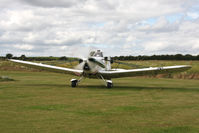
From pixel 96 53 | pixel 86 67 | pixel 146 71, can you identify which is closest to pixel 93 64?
pixel 86 67

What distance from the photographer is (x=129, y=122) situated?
6.52 metres

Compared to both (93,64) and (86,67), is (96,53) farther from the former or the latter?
(86,67)

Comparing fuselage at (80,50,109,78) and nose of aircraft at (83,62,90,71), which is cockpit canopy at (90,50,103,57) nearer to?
fuselage at (80,50,109,78)

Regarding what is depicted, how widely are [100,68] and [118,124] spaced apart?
453 inches

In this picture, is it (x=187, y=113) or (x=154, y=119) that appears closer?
(x=154, y=119)

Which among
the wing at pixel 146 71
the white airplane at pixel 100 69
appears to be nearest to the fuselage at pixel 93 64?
the white airplane at pixel 100 69

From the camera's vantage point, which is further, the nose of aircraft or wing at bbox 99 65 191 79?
wing at bbox 99 65 191 79

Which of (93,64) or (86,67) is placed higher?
(93,64)

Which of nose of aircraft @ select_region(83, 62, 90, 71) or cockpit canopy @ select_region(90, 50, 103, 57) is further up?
cockpit canopy @ select_region(90, 50, 103, 57)

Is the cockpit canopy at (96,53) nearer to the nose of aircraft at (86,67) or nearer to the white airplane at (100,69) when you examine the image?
the white airplane at (100,69)

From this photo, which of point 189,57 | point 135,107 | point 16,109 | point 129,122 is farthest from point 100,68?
point 189,57

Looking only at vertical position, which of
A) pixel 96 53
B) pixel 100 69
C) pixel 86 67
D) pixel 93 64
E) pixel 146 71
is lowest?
pixel 146 71

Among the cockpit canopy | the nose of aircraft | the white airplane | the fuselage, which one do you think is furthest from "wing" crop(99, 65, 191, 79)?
the nose of aircraft

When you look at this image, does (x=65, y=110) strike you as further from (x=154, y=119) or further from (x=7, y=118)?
(x=154, y=119)
